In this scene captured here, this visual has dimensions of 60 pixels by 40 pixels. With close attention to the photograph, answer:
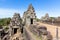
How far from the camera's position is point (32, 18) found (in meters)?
23.9

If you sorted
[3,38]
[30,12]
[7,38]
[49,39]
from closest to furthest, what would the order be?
[49,39]
[3,38]
[7,38]
[30,12]

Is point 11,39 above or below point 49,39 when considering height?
below

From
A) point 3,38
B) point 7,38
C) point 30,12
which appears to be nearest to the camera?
point 3,38

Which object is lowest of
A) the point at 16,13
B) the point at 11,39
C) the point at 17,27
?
the point at 11,39

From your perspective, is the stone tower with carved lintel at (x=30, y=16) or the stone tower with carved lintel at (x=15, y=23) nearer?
the stone tower with carved lintel at (x=15, y=23)

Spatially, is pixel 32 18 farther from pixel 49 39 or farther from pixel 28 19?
pixel 49 39

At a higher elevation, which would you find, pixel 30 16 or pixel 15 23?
pixel 30 16

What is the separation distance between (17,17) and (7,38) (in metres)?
2.78

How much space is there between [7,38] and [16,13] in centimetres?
322

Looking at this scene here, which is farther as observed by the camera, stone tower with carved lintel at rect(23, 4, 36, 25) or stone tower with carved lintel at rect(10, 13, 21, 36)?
stone tower with carved lintel at rect(23, 4, 36, 25)

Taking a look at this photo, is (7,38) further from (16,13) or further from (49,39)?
(49,39)

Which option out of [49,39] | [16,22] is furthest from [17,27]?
[49,39]

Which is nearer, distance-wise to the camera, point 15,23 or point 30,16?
point 15,23

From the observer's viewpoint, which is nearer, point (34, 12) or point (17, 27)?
point (17, 27)
